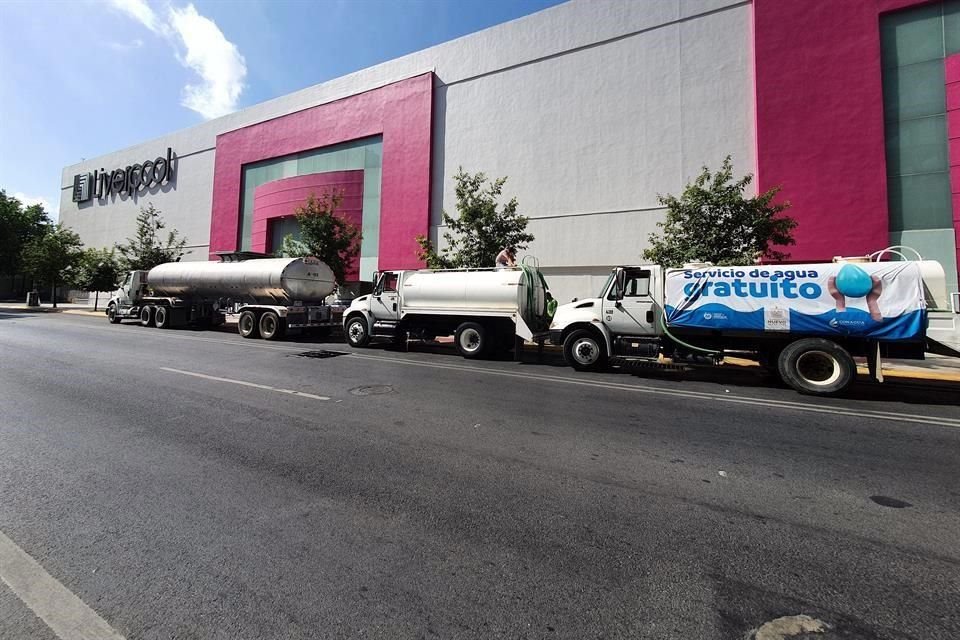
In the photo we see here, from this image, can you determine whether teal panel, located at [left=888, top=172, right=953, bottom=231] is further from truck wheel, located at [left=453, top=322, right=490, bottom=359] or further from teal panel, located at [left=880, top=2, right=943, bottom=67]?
truck wheel, located at [left=453, top=322, right=490, bottom=359]

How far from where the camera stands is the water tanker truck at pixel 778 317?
7852mm

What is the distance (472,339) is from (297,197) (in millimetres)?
20753

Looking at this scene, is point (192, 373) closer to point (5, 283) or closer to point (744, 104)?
point (744, 104)

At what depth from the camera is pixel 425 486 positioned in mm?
3795

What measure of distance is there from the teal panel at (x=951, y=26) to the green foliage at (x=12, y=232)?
70.3 meters

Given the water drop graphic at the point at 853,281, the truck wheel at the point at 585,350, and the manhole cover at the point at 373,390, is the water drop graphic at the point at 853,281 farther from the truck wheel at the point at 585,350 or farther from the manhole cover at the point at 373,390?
the manhole cover at the point at 373,390

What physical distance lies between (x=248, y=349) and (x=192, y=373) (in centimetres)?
444

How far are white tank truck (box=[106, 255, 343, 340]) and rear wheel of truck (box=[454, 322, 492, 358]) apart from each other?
761 cm

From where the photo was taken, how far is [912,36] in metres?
14.5

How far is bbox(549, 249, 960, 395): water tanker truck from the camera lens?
309 inches

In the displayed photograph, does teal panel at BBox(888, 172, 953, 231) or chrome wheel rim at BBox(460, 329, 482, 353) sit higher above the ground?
teal panel at BBox(888, 172, 953, 231)

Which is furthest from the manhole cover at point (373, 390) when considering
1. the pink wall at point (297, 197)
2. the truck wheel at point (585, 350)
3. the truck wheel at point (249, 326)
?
the pink wall at point (297, 197)

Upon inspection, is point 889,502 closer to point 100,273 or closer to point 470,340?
point 470,340

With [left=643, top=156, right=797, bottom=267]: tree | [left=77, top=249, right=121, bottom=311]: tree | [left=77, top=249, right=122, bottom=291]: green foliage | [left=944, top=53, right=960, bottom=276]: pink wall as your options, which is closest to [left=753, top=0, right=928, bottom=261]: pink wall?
[left=944, top=53, right=960, bottom=276]: pink wall
